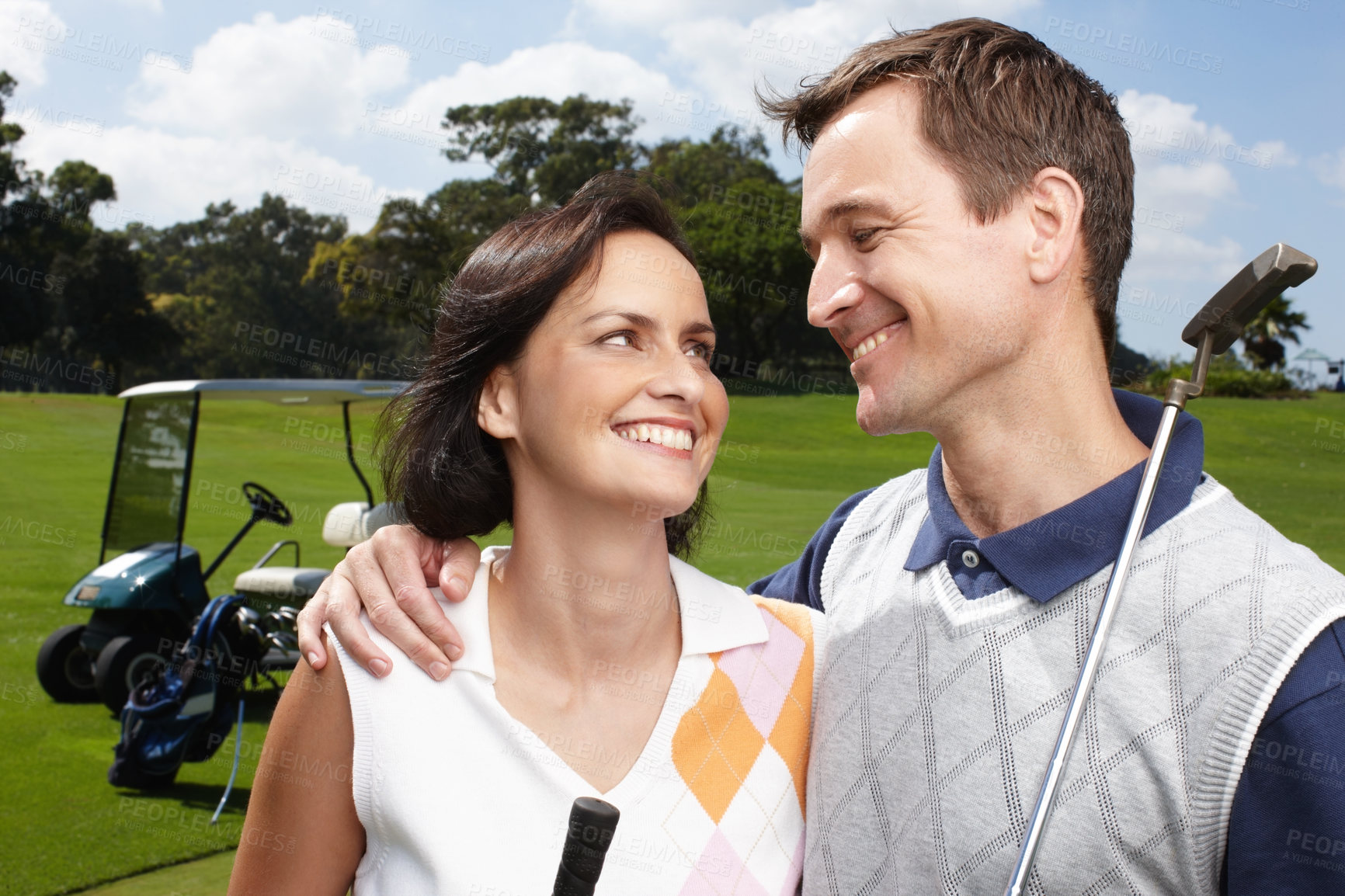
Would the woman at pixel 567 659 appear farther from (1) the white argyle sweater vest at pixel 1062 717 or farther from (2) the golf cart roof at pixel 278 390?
(2) the golf cart roof at pixel 278 390

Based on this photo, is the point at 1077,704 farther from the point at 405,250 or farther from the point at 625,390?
the point at 405,250

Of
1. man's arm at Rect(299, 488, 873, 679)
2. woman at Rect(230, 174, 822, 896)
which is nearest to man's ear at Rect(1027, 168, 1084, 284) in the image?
woman at Rect(230, 174, 822, 896)

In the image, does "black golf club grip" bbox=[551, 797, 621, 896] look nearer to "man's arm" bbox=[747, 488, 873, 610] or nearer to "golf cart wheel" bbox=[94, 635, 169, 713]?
"man's arm" bbox=[747, 488, 873, 610]

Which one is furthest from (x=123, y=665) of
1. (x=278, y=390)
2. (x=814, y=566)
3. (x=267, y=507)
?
(x=814, y=566)

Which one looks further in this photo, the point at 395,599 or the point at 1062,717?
the point at 395,599

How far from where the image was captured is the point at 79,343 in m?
42.5

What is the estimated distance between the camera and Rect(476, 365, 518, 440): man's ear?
2.08 meters

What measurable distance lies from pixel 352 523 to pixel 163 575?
1.47 metres

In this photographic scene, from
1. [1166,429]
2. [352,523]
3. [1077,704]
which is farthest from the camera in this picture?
[352,523]

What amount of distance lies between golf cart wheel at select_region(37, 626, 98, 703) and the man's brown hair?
7.80 m

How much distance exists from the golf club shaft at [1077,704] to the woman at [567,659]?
0.52 metres

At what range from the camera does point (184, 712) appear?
19.9 feet

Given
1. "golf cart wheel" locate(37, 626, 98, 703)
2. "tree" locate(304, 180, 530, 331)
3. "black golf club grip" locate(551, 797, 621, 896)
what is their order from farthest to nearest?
"tree" locate(304, 180, 530, 331) → "golf cart wheel" locate(37, 626, 98, 703) → "black golf club grip" locate(551, 797, 621, 896)

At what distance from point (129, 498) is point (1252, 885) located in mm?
8733
